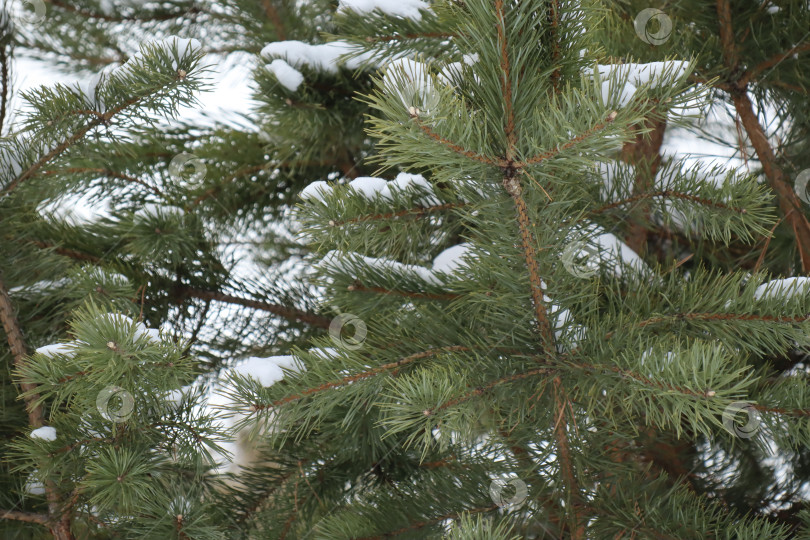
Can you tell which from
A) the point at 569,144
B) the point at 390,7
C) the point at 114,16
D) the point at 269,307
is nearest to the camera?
the point at 569,144

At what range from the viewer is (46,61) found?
4.65 ft

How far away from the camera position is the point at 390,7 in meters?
0.87

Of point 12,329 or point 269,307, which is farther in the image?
point 269,307

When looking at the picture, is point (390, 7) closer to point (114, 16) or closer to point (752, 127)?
point (752, 127)

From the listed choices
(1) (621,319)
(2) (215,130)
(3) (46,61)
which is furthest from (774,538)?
(3) (46,61)

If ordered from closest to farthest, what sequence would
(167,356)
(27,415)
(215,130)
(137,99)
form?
(167,356) → (137,99) → (27,415) → (215,130)

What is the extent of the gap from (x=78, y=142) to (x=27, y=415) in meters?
0.33

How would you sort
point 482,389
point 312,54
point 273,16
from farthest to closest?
point 273,16 → point 312,54 → point 482,389

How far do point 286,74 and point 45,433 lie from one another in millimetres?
508

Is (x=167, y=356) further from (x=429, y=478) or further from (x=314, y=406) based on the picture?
(x=429, y=478)

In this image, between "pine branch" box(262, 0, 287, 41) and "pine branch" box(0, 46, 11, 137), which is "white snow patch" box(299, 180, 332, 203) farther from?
"pine branch" box(262, 0, 287, 41)

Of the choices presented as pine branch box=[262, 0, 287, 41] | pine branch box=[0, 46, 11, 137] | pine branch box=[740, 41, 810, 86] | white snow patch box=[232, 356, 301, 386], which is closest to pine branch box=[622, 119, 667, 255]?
pine branch box=[740, 41, 810, 86]

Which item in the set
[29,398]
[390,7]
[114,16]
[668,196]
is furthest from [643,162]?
[114,16]

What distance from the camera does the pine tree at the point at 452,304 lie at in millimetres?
555
